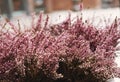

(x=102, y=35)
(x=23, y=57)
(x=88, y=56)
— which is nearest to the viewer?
(x=23, y=57)

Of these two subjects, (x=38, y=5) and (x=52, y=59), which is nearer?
(x=52, y=59)

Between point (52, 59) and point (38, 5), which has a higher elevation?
point (52, 59)

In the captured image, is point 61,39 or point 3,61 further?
point 61,39

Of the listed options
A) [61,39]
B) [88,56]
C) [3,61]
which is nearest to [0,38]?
[3,61]

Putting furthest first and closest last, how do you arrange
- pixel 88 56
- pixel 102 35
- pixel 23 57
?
pixel 102 35
pixel 88 56
pixel 23 57

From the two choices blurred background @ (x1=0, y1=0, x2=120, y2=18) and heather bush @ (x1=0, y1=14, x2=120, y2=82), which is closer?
heather bush @ (x1=0, y1=14, x2=120, y2=82)

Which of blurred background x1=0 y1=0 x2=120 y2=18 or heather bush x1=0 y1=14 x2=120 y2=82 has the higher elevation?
heather bush x1=0 y1=14 x2=120 y2=82

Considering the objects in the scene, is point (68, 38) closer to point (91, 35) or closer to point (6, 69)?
point (91, 35)

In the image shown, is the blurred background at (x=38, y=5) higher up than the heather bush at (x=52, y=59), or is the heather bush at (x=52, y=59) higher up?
the heather bush at (x=52, y=59)
